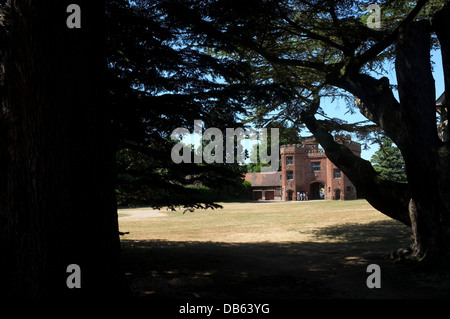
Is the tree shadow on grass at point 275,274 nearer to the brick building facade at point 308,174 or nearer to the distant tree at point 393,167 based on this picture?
the brick building facade at point 308,174

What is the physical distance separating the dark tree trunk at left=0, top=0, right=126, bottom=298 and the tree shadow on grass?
179 cm

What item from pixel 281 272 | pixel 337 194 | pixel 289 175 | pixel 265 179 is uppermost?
pixel 289 175

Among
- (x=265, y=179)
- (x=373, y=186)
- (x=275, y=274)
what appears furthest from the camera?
(x=265, y=179)

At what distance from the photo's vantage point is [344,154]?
10422mm

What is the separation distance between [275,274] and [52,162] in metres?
5.06

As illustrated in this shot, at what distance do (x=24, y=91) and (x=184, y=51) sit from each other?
4396 millimetres

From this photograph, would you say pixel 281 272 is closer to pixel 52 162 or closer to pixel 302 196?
pixel 52 162

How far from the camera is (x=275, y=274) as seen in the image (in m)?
7.42

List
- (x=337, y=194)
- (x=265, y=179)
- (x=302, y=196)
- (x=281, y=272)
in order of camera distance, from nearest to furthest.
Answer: (x=281, y=272), (x=337, y=194), (x=302, y=196), (x=265, y=179)

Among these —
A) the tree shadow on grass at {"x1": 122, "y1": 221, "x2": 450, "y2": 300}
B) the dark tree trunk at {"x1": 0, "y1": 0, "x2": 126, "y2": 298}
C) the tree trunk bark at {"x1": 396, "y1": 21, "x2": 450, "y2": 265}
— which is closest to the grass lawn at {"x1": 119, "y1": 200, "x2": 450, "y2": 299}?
the tree shadow on grass at {"x1": 122, "y1": 221, "x2": 450, "y2": 300}

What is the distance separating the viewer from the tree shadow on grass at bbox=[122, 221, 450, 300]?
584cm

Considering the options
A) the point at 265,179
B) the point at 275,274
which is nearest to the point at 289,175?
the point at 265,179

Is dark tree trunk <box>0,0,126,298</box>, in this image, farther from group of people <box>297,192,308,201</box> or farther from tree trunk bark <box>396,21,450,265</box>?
group of people <box>297,192,308,201</box>

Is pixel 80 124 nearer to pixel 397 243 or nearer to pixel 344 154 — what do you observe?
pixel 344 154
